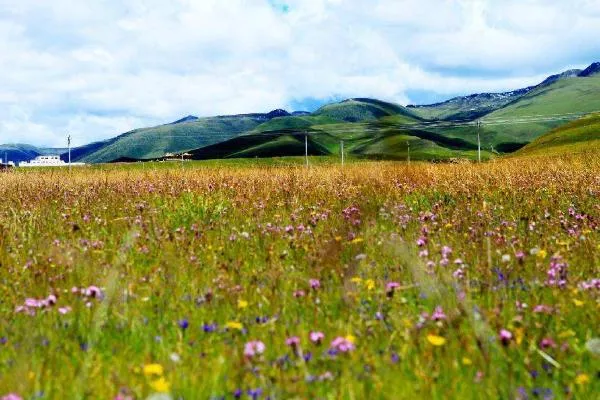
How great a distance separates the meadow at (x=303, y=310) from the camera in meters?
3.32

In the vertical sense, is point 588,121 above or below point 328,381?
above

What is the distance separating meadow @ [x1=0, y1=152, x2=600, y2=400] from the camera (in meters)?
3.32

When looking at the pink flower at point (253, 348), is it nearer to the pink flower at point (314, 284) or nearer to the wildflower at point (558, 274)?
the pink flower at point (314, 284)

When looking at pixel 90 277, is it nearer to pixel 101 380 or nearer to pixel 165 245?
pixel 165 245

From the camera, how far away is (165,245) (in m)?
6.57

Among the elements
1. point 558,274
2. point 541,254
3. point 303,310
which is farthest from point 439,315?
point 541,254

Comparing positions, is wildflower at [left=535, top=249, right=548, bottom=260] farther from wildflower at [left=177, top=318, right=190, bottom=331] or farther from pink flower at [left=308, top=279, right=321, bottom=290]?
wildflower at [left=177, top=318, right=190, bottom=331]

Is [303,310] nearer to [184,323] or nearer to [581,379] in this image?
[184,323]

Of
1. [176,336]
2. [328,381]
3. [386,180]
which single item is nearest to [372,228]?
[176,336]

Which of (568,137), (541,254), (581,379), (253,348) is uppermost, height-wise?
(568,137)

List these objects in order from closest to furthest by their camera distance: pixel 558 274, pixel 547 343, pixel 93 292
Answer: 1. pixel 547 343
2. pixel 93 292
3. pixel 558 274

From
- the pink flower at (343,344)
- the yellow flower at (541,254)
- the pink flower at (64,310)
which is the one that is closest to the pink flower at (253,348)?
the pink flower at (343,344)

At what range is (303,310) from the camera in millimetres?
4711

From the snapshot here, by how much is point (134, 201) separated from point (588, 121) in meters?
94.5
